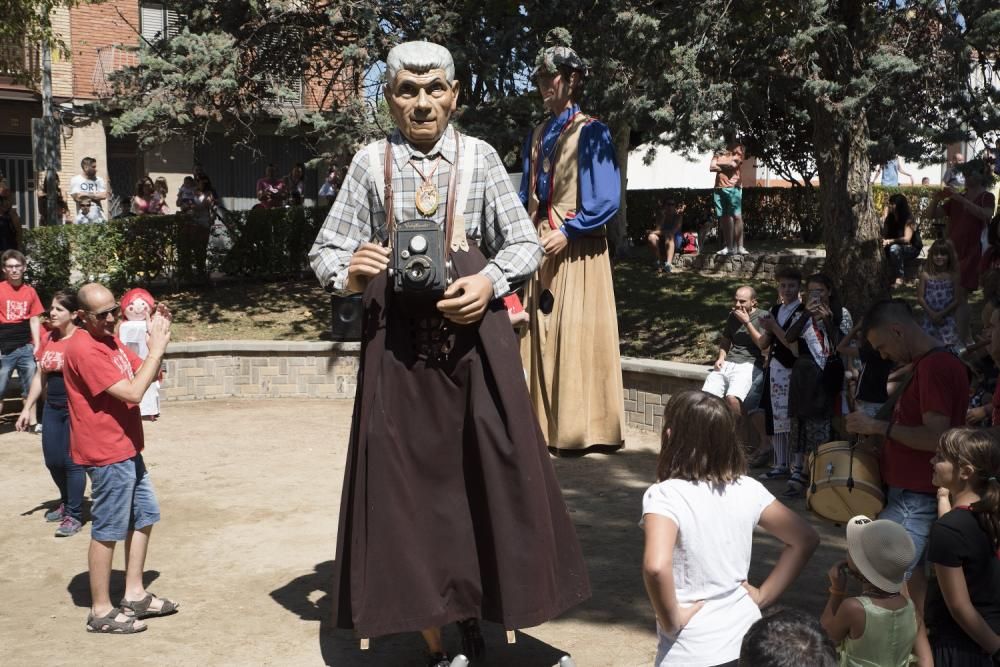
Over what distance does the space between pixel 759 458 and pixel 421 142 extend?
16.0 feet

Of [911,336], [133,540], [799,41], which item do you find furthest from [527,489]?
[799,41]

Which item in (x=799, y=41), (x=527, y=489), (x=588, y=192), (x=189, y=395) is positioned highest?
(x=799, y=41)

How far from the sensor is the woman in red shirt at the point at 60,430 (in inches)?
296

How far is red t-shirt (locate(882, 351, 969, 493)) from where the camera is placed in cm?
504

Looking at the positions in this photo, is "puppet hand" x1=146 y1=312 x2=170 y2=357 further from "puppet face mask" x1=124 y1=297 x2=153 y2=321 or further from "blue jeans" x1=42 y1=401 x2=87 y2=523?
"blue jeans" x1=42 y1=401 x2=87 y2=523

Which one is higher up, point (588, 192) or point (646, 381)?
point (588, 192)

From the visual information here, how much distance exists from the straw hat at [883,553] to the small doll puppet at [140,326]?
369 centimetres

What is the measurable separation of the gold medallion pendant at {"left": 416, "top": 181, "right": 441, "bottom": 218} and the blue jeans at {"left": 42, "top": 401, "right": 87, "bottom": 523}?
3549 millimetres

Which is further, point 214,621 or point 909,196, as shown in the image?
point 909,196

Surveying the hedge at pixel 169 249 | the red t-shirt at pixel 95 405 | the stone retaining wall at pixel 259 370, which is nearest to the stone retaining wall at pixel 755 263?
the hedge at pixel 169 249

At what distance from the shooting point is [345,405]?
1174 centimetres

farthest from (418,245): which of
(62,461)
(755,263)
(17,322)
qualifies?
(755,263)

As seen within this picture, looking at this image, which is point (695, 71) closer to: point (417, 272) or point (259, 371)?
point (259, 371)

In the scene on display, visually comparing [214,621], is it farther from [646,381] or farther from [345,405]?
[345,405]
